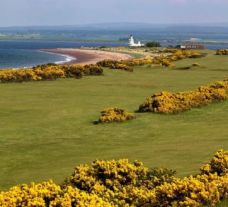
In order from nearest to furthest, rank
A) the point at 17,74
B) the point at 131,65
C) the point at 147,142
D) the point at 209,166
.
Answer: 1. the point at 209,166
2. the point at 147,142
3. the point at 17,74
4. the point at 131,65

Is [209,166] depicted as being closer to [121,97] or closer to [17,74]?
[121,97]

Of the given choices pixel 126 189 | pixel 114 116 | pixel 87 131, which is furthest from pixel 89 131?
pixel 126 189

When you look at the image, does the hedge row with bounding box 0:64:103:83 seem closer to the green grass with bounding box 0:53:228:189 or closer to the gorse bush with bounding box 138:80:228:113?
the green grass with bounding box 0:53:228:189

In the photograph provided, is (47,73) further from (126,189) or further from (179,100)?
(126,189)

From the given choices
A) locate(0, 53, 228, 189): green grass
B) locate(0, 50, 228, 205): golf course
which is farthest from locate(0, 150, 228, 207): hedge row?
locate(0, 53, 228, 189): green grass

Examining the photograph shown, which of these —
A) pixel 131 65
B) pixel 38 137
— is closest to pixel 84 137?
pixel 38 137

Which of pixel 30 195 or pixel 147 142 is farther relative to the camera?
pixel 147 142

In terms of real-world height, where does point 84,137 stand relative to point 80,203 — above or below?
below
